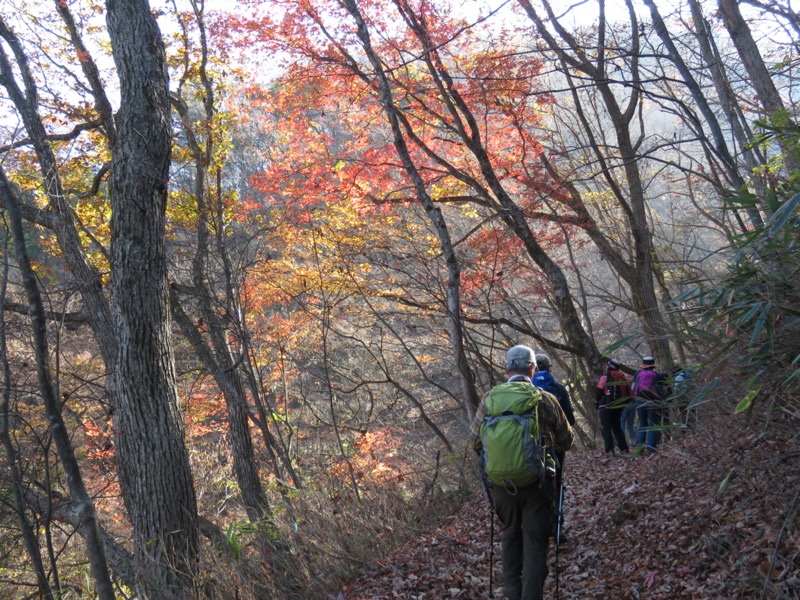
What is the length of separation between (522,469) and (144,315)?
4.25 m

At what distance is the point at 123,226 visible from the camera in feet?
20.2

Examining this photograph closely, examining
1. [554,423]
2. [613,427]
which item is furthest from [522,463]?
[613,427]

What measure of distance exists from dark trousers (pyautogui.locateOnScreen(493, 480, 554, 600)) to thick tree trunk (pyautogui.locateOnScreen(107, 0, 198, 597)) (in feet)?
11.6

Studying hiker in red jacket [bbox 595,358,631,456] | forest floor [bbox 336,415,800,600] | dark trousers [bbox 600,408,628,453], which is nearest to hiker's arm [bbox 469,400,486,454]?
forest floor [bbox 336,415,800,600]

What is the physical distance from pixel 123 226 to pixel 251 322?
369 inches

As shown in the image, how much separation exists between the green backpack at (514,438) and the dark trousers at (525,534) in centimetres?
12

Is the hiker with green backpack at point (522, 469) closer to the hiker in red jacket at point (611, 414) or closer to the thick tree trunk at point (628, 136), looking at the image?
the hiker in red jacket at point (611, 414)

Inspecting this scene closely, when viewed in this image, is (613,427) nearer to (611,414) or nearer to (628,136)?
(611,414)

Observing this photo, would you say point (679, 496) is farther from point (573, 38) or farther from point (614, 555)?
point (573, 38)

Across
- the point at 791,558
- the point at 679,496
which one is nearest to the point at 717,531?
the point at 791,558

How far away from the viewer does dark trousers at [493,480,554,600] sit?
3822mm

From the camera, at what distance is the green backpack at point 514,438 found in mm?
3691

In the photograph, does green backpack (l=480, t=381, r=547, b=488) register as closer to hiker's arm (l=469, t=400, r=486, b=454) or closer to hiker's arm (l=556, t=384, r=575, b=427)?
hiker's arm (l=469, t=400, r=486, b=454)

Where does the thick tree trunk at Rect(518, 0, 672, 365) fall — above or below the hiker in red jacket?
above
